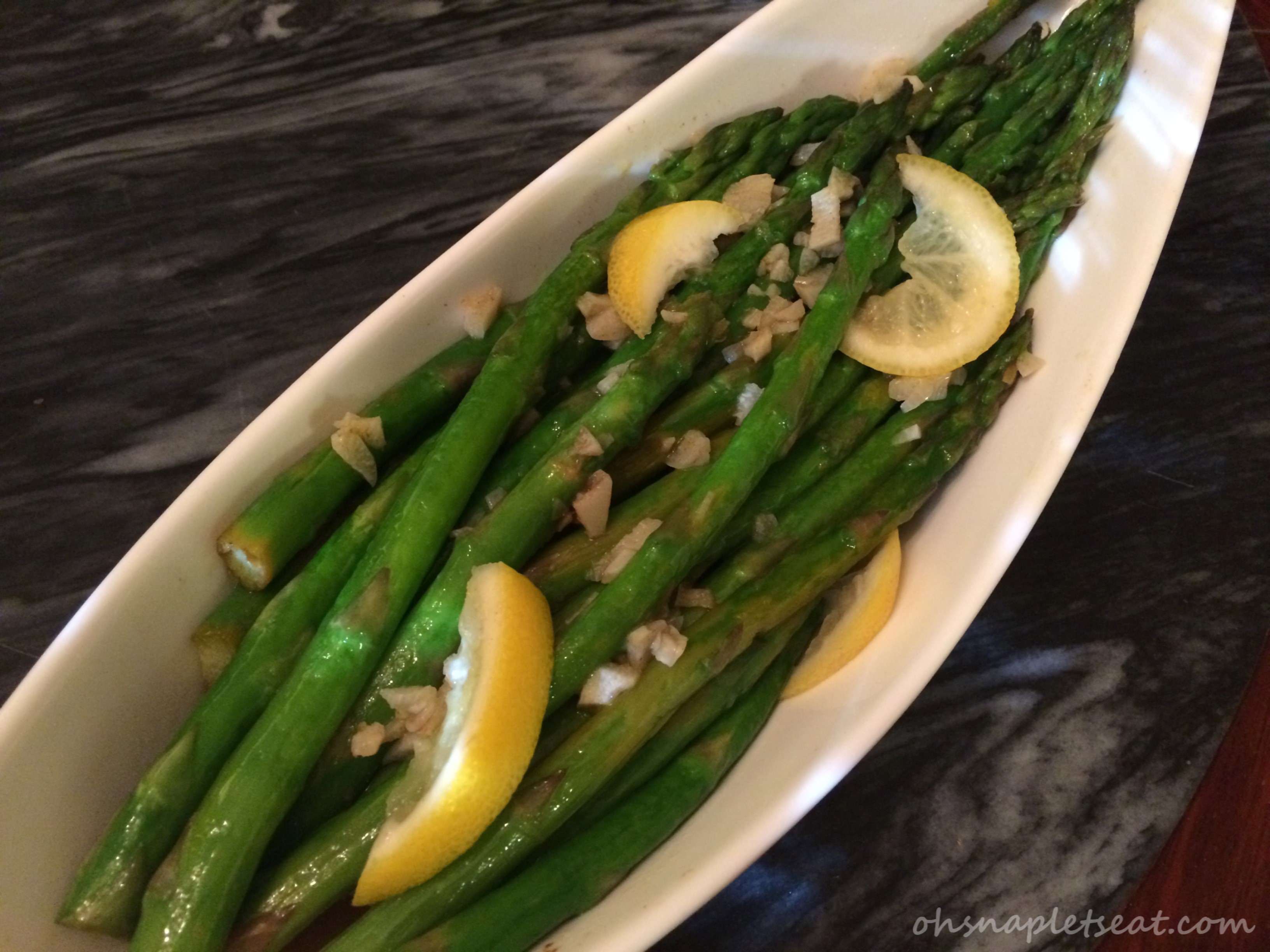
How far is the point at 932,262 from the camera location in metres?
1.48

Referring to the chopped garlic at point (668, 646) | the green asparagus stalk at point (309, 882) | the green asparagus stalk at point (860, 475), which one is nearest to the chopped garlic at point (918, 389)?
the green asparagus stalk at point (860, 475)

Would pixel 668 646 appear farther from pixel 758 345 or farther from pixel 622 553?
pixel 758 345

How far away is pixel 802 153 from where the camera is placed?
66.5 inches

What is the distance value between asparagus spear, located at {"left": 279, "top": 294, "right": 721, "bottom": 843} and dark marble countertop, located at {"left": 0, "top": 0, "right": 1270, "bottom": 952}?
574 mm

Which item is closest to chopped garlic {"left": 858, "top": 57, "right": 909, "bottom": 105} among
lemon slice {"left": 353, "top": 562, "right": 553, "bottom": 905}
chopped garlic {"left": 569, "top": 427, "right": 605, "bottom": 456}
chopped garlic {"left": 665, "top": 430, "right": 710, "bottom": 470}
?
chopped garlic {"left": 665, "top": 430, "right": 710, "bottom": 470}

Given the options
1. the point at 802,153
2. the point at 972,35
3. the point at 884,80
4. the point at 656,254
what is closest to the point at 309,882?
the point at 656,254

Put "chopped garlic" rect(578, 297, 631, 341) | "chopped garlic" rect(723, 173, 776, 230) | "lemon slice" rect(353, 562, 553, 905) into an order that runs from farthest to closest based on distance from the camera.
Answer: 1. "chopped garlic" rect(723, 173, 776, 230)
2. "chopped garlic" rect(578, 297, 631, 341)
3. "lemon slice" rect(353, 562, 553, 905)

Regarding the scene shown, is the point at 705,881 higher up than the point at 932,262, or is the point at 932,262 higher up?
the point at 932,262

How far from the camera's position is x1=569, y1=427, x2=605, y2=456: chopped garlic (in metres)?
1.29

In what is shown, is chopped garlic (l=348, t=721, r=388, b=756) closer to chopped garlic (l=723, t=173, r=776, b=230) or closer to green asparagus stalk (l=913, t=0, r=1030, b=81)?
chopped garlic (l=723, t=173, r=776, b=230)

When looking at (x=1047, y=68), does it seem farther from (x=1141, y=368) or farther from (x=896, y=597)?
(x=896, y=597)

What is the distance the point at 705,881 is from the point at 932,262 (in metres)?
1.06

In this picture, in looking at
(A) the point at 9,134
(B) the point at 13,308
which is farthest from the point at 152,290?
(A) the point at 9,134

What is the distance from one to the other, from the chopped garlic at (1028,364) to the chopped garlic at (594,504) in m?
0.73
